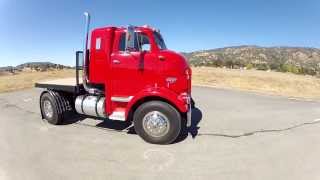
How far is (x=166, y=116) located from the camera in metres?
6.63

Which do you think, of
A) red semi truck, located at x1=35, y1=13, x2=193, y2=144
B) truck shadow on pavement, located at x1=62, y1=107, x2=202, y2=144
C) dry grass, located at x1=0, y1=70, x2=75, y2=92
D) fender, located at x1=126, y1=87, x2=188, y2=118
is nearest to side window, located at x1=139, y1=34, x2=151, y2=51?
red semi truck, located at x1=35, y1=13, x2=193, y2=144

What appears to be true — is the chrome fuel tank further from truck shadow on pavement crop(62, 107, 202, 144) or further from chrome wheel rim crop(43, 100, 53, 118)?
chrome wheel rim crop(43, 100, 53, 118)

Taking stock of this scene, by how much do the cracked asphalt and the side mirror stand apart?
219 centimetres

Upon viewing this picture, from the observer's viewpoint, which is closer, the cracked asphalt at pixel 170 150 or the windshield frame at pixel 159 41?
the cracked asphalt at pixel 170 150

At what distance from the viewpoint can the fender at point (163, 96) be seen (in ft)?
21.7

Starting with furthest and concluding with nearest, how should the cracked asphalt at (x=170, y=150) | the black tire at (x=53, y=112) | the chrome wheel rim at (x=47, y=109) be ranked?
1. the chrome wheel rim at (x=47, y=109)
2. the black tire at (x=53, y=112)
3. the cracked asphalt at (x=170, y=150)

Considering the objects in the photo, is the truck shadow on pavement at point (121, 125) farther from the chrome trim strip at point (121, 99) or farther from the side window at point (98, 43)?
the side window at point (98, 43)

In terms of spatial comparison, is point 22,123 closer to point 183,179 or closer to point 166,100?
point 166,100

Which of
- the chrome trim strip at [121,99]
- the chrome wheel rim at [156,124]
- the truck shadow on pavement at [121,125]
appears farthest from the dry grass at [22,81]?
the chrome wheel rim at [156,124]

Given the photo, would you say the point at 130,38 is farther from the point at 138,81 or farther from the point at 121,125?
the point at 121,125

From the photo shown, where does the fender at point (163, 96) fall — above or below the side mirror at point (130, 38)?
below

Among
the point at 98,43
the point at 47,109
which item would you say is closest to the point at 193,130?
the point at 98,43

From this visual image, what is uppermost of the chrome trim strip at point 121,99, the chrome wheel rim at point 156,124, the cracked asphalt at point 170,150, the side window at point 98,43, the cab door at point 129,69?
the side window at point 98,43

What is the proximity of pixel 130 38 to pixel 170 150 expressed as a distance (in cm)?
265
